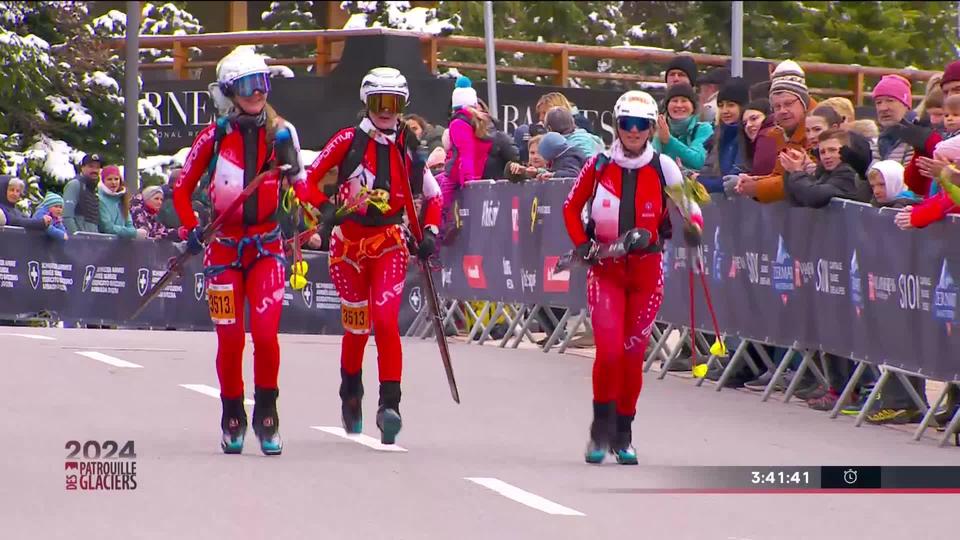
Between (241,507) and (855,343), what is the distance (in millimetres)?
5642

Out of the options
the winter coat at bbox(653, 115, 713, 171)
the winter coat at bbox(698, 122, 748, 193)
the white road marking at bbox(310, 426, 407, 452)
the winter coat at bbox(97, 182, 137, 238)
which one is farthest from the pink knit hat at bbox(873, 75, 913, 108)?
the winter coat at bbox(97, 182, 137, 238)

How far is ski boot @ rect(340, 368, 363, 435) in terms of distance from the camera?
43.7ft

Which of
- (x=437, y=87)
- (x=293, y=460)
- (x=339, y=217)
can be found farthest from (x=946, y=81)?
(x=437, y=87)

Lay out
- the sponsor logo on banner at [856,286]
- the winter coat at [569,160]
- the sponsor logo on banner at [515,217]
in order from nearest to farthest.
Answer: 1. the sponsor logo on banner at [856,286]
2. the winter coat at [569,160]
3. the sponsor logo on banner at [515,217]

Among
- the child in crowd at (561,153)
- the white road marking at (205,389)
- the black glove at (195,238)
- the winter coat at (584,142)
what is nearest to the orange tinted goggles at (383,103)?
the black glove at (195,238)

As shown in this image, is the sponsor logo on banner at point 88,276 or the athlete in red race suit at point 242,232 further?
the sponsor logo on banner at point 88,276

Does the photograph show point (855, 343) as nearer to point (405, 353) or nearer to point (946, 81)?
point (946, 81)

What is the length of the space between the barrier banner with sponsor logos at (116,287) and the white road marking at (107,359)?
6310 mm

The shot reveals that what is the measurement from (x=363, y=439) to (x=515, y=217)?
739cm

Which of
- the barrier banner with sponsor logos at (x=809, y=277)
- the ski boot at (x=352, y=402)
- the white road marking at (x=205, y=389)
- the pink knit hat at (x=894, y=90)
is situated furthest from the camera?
the pink knit hat at (x=894, y=90)

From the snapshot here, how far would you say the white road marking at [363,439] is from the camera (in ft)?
41.6

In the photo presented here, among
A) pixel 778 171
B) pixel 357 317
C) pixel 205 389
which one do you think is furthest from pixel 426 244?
pixel 778 171

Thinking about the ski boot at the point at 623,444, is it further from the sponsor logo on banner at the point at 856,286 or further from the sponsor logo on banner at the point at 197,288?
the sponsor logo on banner at the point at 197,288

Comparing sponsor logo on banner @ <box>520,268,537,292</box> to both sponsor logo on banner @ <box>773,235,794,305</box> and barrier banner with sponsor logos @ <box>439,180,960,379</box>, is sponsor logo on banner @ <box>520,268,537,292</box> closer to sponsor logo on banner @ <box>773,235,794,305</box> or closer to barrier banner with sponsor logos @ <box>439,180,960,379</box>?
barrier banner with sponsor logos @ <box>439,180,960,379</box>
